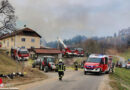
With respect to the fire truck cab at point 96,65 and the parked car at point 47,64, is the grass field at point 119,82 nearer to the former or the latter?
the fire truck cab at point 96,65

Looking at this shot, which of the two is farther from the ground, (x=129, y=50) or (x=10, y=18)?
(x=10, y=18)

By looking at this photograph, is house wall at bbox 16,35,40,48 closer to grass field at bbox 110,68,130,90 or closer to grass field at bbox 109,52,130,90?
grass field at bbox 109,52,130,90

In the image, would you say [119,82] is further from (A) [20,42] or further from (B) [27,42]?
(B) [27,42]

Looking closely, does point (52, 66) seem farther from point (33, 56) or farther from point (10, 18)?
point (33, 56)

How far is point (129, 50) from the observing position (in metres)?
68.8

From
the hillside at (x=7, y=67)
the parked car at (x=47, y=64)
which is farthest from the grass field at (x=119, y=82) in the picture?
the hillside at (x=7, y=67)

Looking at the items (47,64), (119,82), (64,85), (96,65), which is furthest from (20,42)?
(64,85)

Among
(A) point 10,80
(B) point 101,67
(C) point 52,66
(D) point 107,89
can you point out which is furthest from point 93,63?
(A) point 10,80

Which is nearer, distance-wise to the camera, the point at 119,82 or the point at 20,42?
the point at 119,82

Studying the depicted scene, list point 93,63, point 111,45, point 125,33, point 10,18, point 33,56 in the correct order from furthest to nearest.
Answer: point 111,45, point 125,33, point 33,56, point 10,18, point 93,63

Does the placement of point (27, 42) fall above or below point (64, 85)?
above

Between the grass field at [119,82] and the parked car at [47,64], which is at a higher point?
the parked car at [47,64]

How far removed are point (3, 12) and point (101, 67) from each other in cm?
1703

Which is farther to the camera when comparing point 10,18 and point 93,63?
point 10,18
